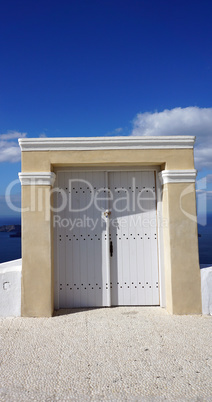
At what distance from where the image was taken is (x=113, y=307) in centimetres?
542

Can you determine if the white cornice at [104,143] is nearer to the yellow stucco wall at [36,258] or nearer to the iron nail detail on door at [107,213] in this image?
the yellow stucco wall at [36,258]

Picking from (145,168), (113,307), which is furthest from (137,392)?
(145,168)

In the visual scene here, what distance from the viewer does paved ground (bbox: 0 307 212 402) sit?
2895 mm

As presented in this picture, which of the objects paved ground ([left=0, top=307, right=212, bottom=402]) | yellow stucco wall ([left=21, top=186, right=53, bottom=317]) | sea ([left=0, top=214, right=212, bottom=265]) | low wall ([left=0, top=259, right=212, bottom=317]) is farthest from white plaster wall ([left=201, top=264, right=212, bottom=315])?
sea ([left=0, top=214, right=212, bottom=265])

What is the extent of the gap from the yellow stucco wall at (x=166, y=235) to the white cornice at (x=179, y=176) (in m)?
0.08

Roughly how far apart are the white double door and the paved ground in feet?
1.21

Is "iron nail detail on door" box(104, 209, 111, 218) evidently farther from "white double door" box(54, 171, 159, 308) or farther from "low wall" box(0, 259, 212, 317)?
"low wall" box(0, 259, 212, 317)

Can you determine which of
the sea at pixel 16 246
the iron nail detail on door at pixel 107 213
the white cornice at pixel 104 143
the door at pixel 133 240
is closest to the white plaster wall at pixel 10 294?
the door at pixel 133 240

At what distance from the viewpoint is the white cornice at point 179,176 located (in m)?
5.16

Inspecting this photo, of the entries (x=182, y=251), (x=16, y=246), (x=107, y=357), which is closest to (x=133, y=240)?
(x=182, y=251)

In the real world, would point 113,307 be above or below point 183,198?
below

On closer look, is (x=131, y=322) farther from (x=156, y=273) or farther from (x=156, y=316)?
(x=156, y=273)

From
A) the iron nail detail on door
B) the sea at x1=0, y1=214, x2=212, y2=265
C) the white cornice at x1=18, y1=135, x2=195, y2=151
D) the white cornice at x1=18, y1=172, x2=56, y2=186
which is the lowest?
the sea at x1=0, y1=214, x2=212, y2=265

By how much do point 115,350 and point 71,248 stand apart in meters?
2.13
